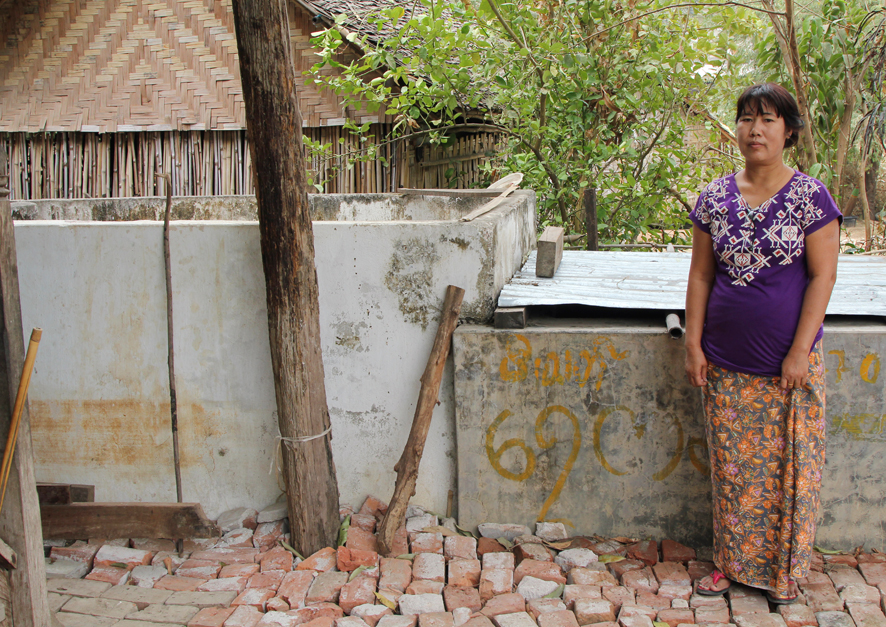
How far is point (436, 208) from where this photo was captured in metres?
5.12

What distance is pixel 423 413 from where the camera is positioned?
3.12 m

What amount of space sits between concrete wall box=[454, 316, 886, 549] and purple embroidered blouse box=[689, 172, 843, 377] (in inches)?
18.7

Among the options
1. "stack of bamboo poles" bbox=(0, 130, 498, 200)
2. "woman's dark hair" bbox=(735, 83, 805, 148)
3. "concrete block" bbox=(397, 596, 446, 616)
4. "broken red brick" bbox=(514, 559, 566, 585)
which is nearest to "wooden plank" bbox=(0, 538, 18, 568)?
"concrete block" bbox=(397, 596, 446, 616)

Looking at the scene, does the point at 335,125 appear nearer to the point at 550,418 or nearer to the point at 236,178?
the point at 236,178

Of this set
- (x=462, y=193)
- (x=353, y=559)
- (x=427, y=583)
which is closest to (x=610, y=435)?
(x=427, y=583)

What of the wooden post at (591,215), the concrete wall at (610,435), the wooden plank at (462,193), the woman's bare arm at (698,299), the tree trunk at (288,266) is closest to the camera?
the woman's bare arm at (698,299)

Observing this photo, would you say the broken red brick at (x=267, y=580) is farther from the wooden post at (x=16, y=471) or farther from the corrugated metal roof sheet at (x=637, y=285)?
the corrugated metal roof sheet at (x=637, y=285)

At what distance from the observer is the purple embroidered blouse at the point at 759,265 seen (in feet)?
7.90

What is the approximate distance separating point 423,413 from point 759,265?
59.2 inches

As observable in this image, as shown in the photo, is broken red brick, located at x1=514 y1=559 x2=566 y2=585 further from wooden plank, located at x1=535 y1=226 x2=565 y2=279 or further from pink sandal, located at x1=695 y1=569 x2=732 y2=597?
wooden plank, located at x1=535 y1=226 x2=565 y2=279

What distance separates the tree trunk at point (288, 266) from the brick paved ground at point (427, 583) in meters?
0.25

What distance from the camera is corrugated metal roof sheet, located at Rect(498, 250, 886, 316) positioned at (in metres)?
3.16

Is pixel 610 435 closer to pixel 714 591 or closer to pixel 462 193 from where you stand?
pixel 714 591

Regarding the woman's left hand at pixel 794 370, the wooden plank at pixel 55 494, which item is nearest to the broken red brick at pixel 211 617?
the wooden plank at pixel 55 494
